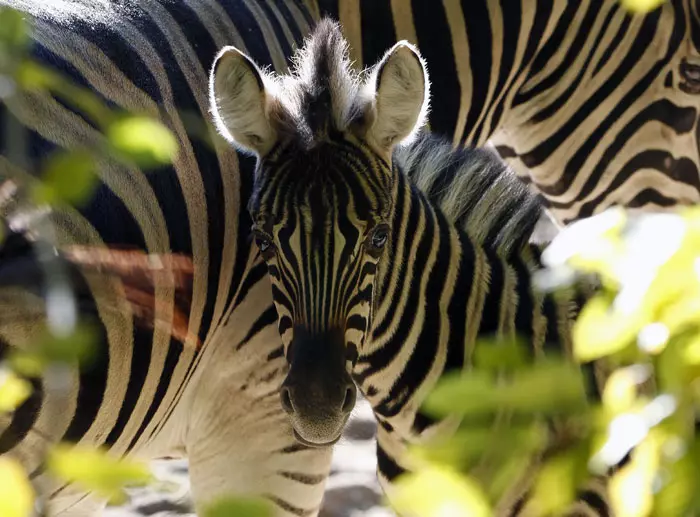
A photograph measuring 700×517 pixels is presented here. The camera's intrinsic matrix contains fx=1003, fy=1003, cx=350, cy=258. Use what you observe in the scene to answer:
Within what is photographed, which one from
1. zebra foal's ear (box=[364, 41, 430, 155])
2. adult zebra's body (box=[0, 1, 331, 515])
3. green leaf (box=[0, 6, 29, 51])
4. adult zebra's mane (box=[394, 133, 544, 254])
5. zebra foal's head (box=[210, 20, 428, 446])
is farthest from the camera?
adult zebra's mane (box=[394, 133, 544, 254])

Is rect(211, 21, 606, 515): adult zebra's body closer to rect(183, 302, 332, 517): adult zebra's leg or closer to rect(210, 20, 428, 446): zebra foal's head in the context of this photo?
rect(210, 20, 428, 446): zebra foal's head

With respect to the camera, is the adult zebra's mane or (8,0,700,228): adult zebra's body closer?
the adult zebra's mane

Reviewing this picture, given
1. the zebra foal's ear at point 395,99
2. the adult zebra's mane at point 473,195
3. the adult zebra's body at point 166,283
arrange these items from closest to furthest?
the adult zebra's body at point 166,283
the zebra foal's ear at point 395,99
the adult zebra's mane at point 473,195

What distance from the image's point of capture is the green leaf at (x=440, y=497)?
0.74m

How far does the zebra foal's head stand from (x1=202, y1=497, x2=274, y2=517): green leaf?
131 cm

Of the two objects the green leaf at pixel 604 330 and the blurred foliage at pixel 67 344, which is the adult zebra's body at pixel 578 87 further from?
the green leaf at pixel 604 330

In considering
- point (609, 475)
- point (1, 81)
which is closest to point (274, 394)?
point (609, 475)

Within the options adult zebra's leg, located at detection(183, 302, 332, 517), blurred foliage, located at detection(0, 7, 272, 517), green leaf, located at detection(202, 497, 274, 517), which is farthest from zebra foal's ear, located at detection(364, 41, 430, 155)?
green leaf, located at detection(202, 497, 274, 517)

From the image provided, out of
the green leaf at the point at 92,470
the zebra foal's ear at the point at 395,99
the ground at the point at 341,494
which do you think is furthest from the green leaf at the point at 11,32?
the ground at the point at 341,494

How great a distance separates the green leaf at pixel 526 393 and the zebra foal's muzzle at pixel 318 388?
1.24 metres

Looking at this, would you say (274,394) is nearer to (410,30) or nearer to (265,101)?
(265,101)

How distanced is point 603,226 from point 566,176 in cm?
298

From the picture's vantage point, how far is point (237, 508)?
30.9 inches

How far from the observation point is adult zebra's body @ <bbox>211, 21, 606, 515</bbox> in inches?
87.3
